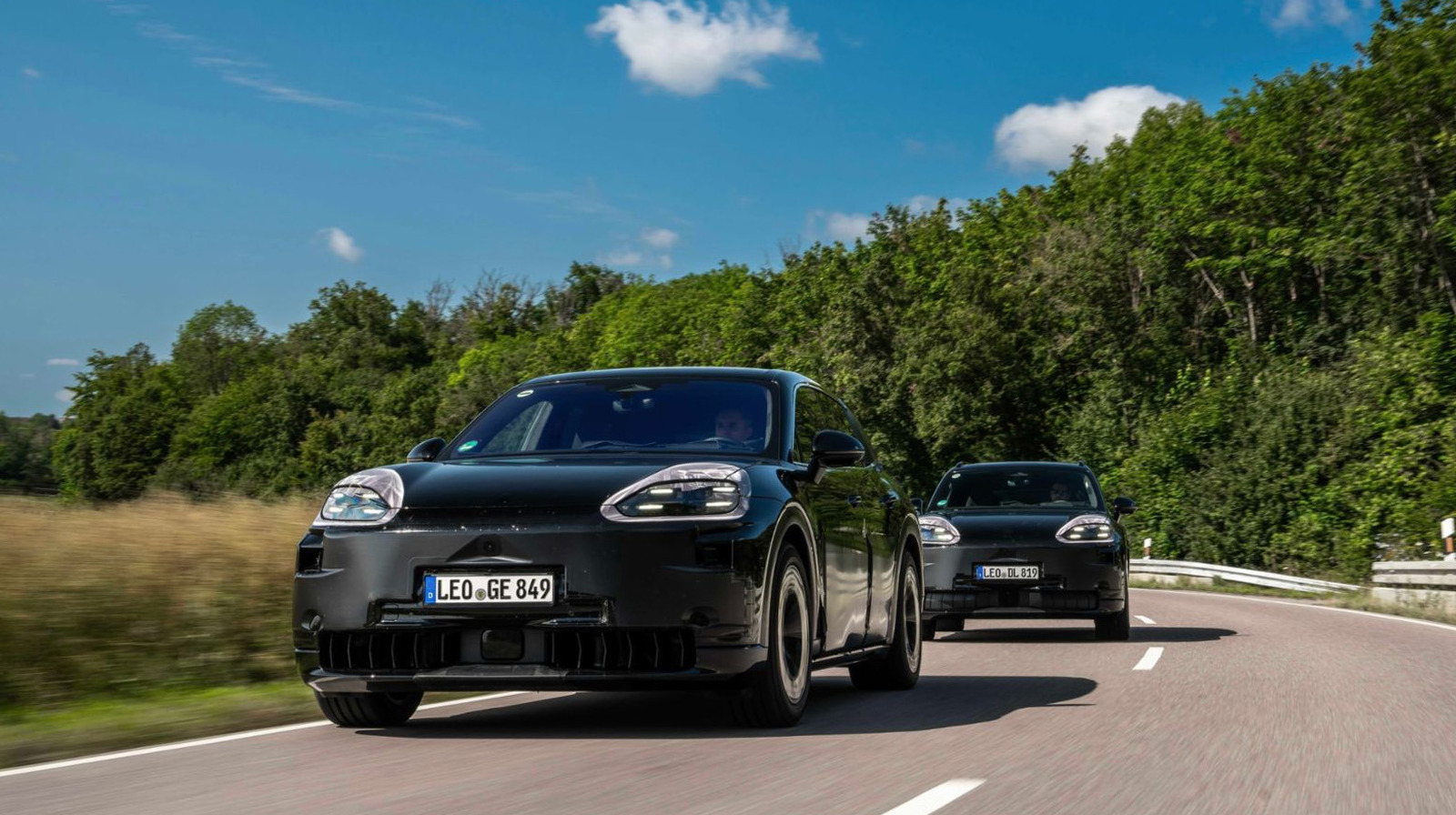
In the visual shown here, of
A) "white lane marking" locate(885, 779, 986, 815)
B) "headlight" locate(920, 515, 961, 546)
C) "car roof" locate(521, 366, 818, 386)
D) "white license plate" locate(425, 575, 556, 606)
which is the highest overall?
"car roof" locate(521, 366, 818, 386)

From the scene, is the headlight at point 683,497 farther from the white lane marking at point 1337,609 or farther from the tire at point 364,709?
the white lane marking at point 1337,609

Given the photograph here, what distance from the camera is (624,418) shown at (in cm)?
809

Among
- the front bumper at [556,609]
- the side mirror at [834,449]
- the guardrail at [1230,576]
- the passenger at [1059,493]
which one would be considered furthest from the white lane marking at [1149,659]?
the guardrail at [1230,576]

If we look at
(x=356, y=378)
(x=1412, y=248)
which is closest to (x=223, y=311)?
(x=356, y=378)

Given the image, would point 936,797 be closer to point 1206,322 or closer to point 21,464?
point 21,464

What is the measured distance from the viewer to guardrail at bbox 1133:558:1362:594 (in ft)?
93.5

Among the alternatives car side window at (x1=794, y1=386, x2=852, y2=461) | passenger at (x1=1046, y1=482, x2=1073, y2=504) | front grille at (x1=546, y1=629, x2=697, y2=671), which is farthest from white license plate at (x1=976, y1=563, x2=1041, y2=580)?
front grille at (x1=546, y1=629, x2=697, y2=671)

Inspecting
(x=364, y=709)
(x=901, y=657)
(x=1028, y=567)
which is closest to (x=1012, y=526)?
(x=1028, y=567)

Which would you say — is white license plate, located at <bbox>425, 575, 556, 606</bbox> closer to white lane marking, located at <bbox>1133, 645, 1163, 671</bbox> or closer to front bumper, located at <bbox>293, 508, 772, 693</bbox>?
front bumper, located at <bbox>293, 508, 772, 693</bbox>

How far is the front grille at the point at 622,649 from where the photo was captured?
6617mm

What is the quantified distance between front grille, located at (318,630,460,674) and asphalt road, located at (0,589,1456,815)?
1.08ft

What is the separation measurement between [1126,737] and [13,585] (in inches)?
219

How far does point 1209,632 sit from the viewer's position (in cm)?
1552

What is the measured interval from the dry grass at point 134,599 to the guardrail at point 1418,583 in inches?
564
